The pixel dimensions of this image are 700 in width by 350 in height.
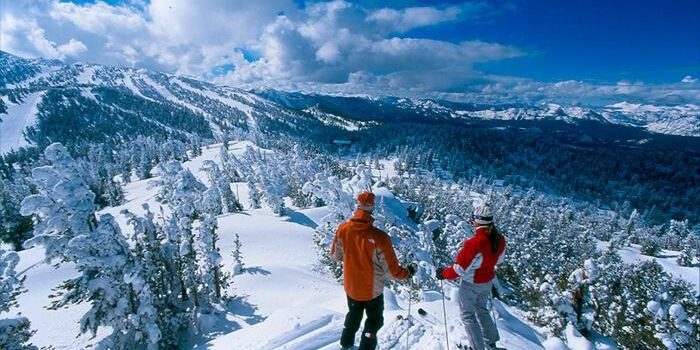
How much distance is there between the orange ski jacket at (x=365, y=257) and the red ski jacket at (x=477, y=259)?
1.03 metres

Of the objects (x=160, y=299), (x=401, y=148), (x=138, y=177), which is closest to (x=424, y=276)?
(x=160, y=299)

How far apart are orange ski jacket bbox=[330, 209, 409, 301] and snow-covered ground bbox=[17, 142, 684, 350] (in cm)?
236

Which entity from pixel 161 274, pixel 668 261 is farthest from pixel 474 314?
pixel 668 261

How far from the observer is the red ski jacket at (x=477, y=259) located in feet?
20.7

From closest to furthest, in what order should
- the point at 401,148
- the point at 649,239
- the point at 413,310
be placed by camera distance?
1. the point at 413,310
2. the point at 649,239
3. the point at 401,148

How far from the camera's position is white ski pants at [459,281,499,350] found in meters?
6.75

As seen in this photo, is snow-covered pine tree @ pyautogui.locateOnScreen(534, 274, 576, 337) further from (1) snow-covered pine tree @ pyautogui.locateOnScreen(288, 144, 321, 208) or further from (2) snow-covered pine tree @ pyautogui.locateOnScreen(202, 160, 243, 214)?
(1) snow-covered pine tree @ pyautogui.locateOnScreen(288, 144, 321, 208)

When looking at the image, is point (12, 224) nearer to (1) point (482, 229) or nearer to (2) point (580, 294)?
(1) point (482, 229)

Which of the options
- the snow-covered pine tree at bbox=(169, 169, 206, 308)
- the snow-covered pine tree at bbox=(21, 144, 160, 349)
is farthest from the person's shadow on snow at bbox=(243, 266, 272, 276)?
the snow-covered pine tree at bbox=(21, 144, 160, 349)

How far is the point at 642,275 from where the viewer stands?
46.2 m

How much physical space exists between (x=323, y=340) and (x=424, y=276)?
49.8ft

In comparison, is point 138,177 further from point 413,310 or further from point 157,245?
point 413,310

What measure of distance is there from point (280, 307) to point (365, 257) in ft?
68.3

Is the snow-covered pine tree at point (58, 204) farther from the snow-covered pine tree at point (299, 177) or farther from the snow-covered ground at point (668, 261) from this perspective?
the snow-covered ground at point (668, 261)
